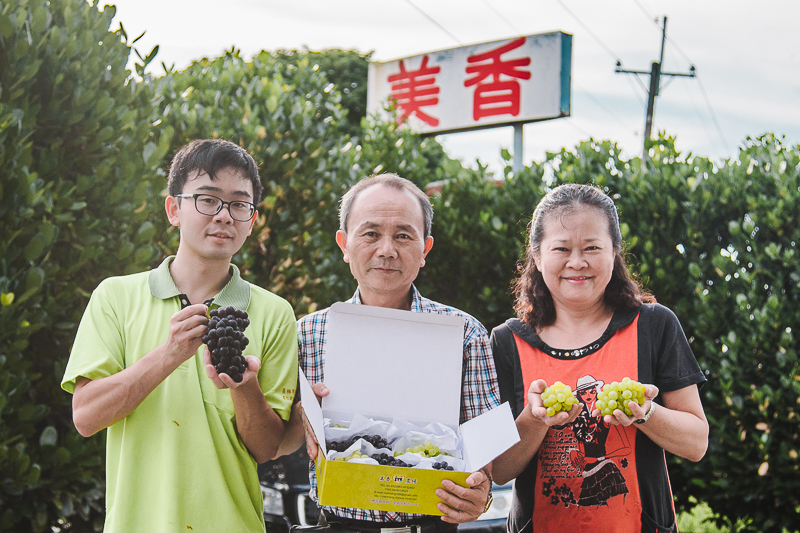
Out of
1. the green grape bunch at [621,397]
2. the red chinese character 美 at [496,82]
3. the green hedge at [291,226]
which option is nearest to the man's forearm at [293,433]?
the green grape bunch at [621,397]

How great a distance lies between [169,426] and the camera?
1992mm

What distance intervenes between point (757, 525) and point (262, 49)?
238 inches

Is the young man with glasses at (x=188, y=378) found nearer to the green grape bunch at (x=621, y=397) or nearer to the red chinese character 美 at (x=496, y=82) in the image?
the green grape bunch at (x=621, y=397)

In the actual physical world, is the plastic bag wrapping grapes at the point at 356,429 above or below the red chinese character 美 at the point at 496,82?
below

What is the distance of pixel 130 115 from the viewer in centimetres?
373

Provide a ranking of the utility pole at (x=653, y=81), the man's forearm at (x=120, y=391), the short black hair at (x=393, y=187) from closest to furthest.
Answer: the man's forearm at (x=120, y=391), the short black hair at (x=393, y=187), the utility pole at (x=653, y=81)

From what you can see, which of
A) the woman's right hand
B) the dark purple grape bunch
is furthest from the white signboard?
the dark purple grape bunch

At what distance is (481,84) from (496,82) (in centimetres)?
31

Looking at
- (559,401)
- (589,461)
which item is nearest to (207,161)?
(559,401)

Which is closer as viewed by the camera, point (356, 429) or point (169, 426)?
point (169, 426)

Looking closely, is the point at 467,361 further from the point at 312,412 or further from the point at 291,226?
the point at 291,226

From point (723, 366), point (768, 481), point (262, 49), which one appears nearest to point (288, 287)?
point (262, 49)

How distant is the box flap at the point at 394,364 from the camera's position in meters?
2.17

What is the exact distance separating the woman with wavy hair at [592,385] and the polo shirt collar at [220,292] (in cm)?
94
